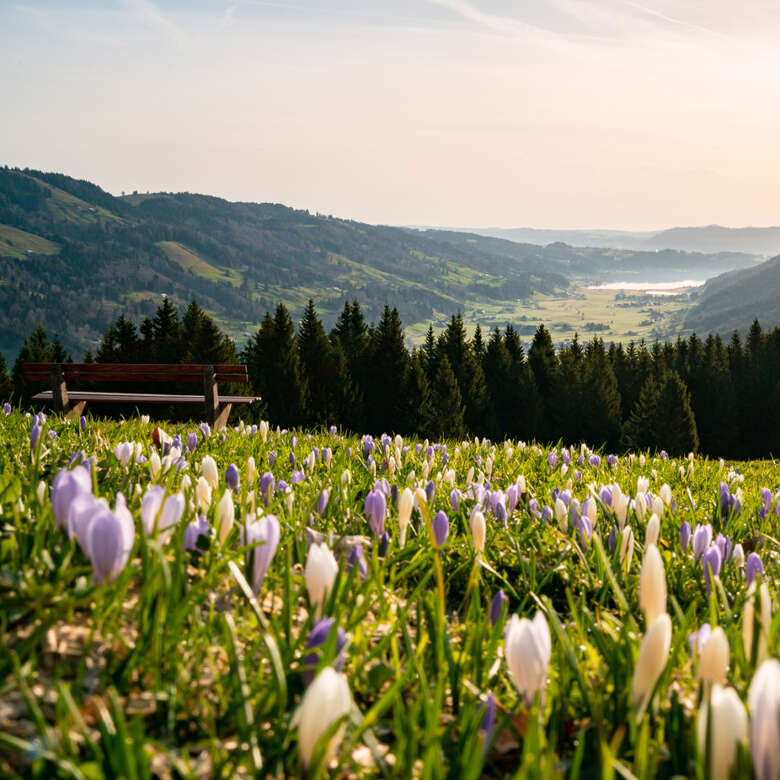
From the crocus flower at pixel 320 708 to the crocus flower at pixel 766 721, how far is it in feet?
2.59

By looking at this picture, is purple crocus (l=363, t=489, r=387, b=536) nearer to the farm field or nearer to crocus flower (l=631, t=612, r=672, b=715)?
the farm field

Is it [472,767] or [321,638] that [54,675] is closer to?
[321,638]

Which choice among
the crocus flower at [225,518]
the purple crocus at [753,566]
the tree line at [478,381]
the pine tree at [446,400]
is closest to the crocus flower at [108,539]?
the crocus flower at [225,518]

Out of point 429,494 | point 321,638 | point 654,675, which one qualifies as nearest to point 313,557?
point 321,638

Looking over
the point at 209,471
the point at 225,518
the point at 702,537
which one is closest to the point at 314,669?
the point at 225,518

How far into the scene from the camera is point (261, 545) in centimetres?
228

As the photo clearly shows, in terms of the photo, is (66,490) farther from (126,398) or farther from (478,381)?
(478,381)

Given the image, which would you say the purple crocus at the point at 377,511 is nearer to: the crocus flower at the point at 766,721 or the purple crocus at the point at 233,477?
the purple crocus at the point at 233,477

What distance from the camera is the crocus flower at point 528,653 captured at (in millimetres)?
1763

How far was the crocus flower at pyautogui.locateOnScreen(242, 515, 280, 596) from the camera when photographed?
2246 millimetres

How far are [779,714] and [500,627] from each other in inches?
47.1

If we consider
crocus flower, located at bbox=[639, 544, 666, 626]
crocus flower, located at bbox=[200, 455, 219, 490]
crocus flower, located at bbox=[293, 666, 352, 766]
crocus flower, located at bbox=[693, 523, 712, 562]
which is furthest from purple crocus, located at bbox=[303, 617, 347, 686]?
crocus flower, located at bbox=[693, 523, 712, 562]

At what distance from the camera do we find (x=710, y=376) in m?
98.4

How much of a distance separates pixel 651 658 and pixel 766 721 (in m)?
0.38
